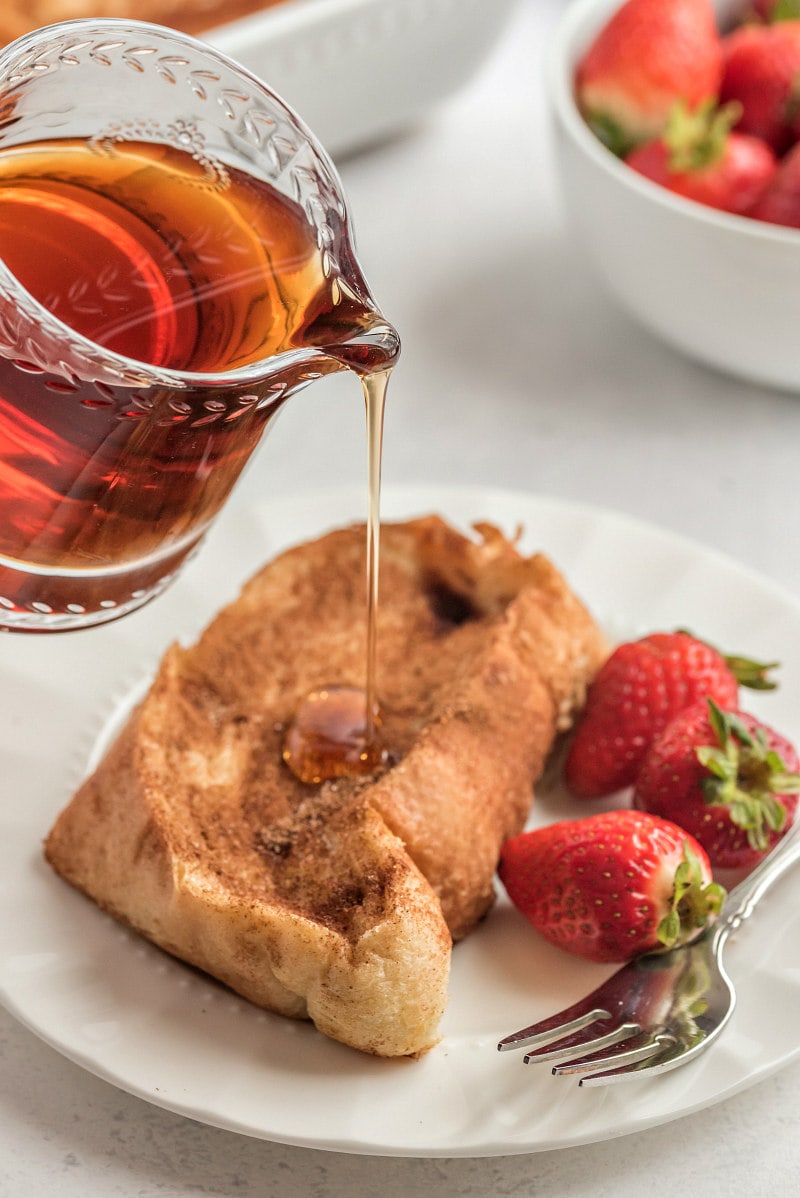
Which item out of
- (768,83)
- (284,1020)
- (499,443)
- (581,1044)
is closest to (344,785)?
(284,1020)

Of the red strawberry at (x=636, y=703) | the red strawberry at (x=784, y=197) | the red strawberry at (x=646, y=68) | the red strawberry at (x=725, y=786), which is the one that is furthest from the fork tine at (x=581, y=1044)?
the red strawberry at (x=646, y=68)

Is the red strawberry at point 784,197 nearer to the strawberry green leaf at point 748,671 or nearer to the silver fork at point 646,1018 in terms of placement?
the strawberry green leaf at point 748,671

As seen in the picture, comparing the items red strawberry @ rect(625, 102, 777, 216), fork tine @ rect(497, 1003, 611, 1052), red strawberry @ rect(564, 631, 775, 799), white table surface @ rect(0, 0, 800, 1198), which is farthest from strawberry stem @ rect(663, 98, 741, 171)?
fork tine @ rect(497, 1003, 611, 1052)

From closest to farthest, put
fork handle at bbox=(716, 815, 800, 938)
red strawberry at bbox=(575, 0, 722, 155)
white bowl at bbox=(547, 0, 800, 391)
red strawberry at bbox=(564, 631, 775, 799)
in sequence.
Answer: fork handle at bbox=(716, 815, 800, 938)
red strawberry at bbox=(564, 631, 775, 799)
white bowl at bbox=(547, 0, 800, 391)
red strawberry at bbox=(575, 0, 722, 155)

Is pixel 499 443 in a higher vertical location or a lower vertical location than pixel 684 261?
lower

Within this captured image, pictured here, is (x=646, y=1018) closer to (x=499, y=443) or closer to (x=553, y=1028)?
(x=553, y=1028)

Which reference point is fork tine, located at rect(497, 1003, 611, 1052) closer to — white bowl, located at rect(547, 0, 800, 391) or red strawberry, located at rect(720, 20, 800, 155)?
white bowl, located at rect(547, 0, 800, 391)
